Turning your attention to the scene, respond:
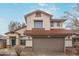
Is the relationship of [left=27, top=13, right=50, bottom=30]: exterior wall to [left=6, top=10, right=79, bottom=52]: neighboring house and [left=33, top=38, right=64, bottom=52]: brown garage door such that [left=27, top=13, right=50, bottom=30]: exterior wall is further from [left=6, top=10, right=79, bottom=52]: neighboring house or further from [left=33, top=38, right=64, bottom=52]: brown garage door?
[left=33, top=38, right=64, bottom=52]: brown garage door

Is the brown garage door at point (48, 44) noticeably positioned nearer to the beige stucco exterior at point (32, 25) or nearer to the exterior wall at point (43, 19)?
the beige stucco exterior at point (32, 25)

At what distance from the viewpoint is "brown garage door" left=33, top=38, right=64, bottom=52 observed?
346 centimetres

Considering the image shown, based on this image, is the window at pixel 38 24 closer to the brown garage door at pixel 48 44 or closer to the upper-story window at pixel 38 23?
the upper-story window at pixel 38 23

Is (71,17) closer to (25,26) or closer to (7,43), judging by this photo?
(25,26)

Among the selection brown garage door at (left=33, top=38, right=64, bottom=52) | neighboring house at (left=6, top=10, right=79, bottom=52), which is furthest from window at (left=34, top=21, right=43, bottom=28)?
brown garage door at (left=33, top=38, right=64, bottom=52)

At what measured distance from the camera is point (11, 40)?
3436mm

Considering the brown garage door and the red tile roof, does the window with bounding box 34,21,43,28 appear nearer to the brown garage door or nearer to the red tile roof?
the red tile roof

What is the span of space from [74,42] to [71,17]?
1.29 feet

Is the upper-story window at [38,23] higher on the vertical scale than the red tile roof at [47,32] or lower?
higher

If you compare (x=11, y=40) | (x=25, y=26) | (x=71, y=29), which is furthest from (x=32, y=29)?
(x=71, y=29)

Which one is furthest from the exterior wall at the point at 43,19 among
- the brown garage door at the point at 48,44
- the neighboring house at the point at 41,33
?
the brown garage door at the point at 48,44

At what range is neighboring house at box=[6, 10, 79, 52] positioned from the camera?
11.3 ft

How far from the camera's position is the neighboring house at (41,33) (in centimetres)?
345

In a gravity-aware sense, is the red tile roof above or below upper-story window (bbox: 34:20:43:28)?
below
